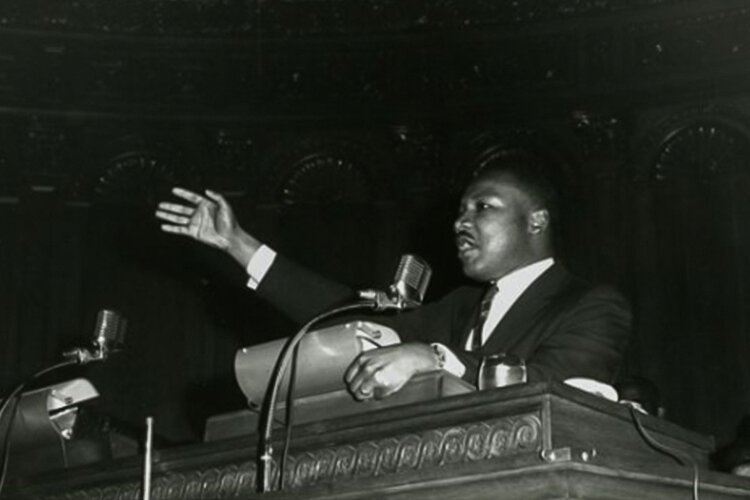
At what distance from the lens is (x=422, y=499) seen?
8.75ft

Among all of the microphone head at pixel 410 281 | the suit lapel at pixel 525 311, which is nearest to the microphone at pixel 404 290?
the microphone head at pixel 410 281

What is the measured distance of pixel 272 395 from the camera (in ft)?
9.68

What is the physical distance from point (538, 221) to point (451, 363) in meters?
1.27

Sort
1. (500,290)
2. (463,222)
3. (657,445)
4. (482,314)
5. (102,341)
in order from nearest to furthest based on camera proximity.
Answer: (657,445), (102,341), (482,314), (500,290), (463,222)

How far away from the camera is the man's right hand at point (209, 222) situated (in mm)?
3875

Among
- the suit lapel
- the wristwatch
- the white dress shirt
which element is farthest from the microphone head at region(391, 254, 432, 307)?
the white dress shirt

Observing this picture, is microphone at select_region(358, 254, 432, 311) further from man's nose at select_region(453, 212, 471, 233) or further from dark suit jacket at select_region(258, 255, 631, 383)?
man's nose at select_region(453, 212, 471, 233)

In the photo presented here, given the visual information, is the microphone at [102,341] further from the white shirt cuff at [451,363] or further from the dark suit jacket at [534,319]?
the white shirt cuff at [451,363]

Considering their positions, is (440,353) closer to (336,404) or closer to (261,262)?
(336,404)

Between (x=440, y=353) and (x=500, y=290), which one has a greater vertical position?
(x=500, y=290)

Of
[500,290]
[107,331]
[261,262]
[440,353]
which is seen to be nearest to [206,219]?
[261,262]

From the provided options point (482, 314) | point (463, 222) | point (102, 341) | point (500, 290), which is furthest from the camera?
point (463, 222)

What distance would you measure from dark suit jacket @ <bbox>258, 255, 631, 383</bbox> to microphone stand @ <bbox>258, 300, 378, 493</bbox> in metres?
0.27

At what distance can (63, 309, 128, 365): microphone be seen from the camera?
3525 mm
